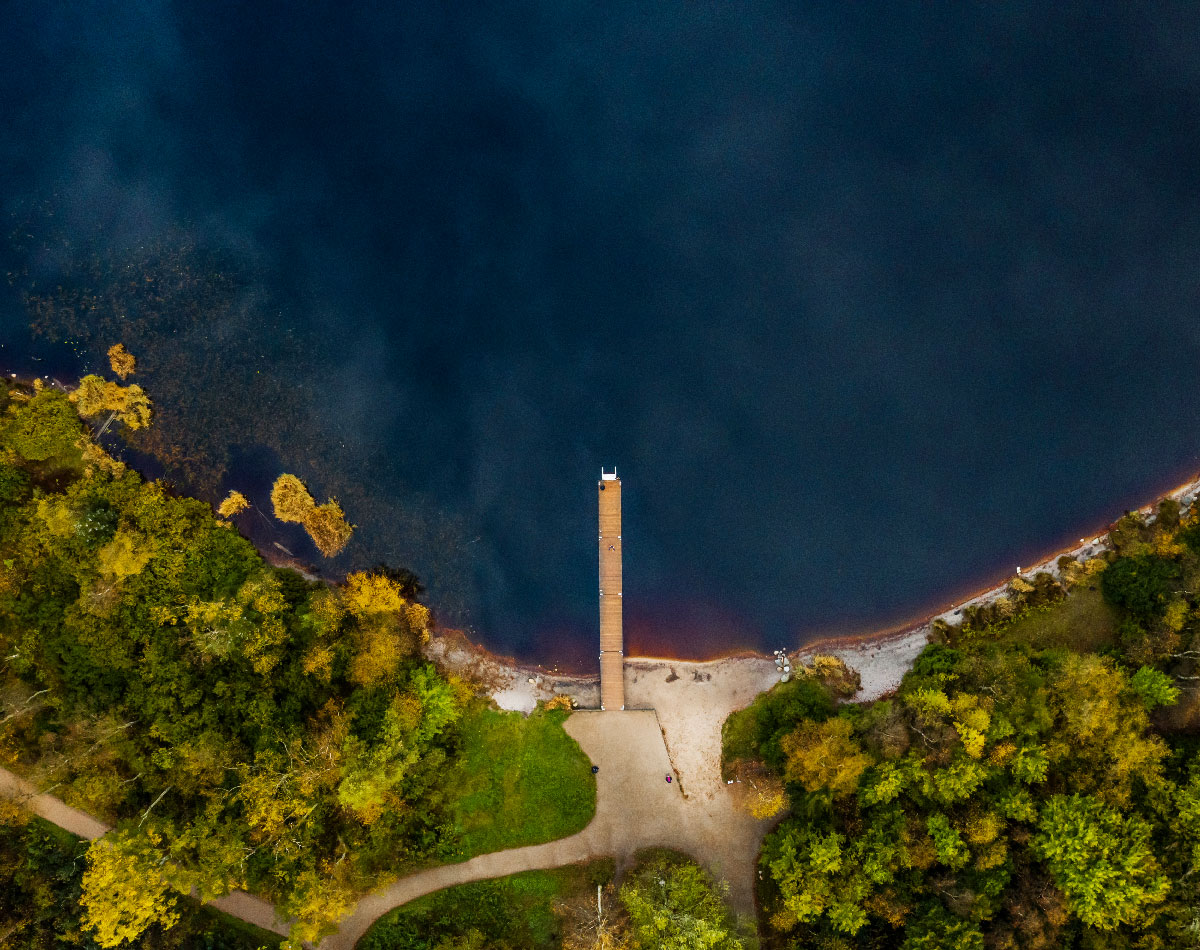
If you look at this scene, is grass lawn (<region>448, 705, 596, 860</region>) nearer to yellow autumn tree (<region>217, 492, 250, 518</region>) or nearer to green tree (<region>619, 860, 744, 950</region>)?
green tree (<region>619, 860, 744, 950</region>)

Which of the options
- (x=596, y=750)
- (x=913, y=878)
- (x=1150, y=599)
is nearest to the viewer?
(x=913, y=878)

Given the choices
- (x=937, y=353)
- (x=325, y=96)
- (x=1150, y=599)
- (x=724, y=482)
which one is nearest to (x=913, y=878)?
(x=1150, y=599)

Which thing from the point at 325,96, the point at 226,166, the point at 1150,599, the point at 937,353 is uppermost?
the point at 325,96

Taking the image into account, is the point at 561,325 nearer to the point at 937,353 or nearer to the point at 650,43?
the point at 650,43

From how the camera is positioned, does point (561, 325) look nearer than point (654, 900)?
No

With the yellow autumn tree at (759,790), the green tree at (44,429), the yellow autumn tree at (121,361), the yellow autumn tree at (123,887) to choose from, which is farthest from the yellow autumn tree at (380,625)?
the yellow autumn tree at (759,790)

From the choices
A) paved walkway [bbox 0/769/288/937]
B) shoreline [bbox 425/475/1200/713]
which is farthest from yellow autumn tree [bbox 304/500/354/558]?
paved walkway [bbox 0/769/288/937]
